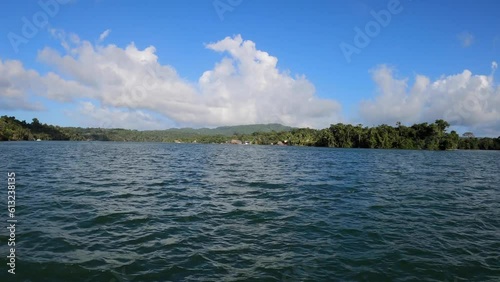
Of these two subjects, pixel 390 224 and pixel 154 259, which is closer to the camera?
pixel 154 259

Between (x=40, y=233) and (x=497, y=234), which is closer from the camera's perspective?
(x=40, y=233)

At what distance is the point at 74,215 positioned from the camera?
712 inches

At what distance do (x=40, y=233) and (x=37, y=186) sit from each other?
1605cm

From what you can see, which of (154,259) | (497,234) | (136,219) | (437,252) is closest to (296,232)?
(437,252)

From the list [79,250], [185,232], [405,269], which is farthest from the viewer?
[185,232]

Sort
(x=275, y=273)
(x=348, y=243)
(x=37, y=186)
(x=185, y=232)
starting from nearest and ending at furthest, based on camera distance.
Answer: (x=275, y=273) → (x=348, y=243) → (x=185, y=232) → (x=37, y=186)

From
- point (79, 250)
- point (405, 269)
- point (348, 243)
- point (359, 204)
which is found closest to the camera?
point (405, 269)

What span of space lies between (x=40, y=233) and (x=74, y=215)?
347 centimetres

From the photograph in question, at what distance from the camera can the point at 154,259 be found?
39.2 feet

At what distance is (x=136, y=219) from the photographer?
17.5 metres

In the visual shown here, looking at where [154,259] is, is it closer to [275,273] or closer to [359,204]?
[275,273]

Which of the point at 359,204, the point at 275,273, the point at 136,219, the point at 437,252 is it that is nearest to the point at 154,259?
the point at 275,273

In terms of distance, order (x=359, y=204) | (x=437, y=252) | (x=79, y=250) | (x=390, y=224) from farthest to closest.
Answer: (x=359, y=204) → (x=390, y=224) → (x=437, y=252) → (x=79, y=250)

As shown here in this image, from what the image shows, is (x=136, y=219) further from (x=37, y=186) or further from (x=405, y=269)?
(x=37, y=186)
